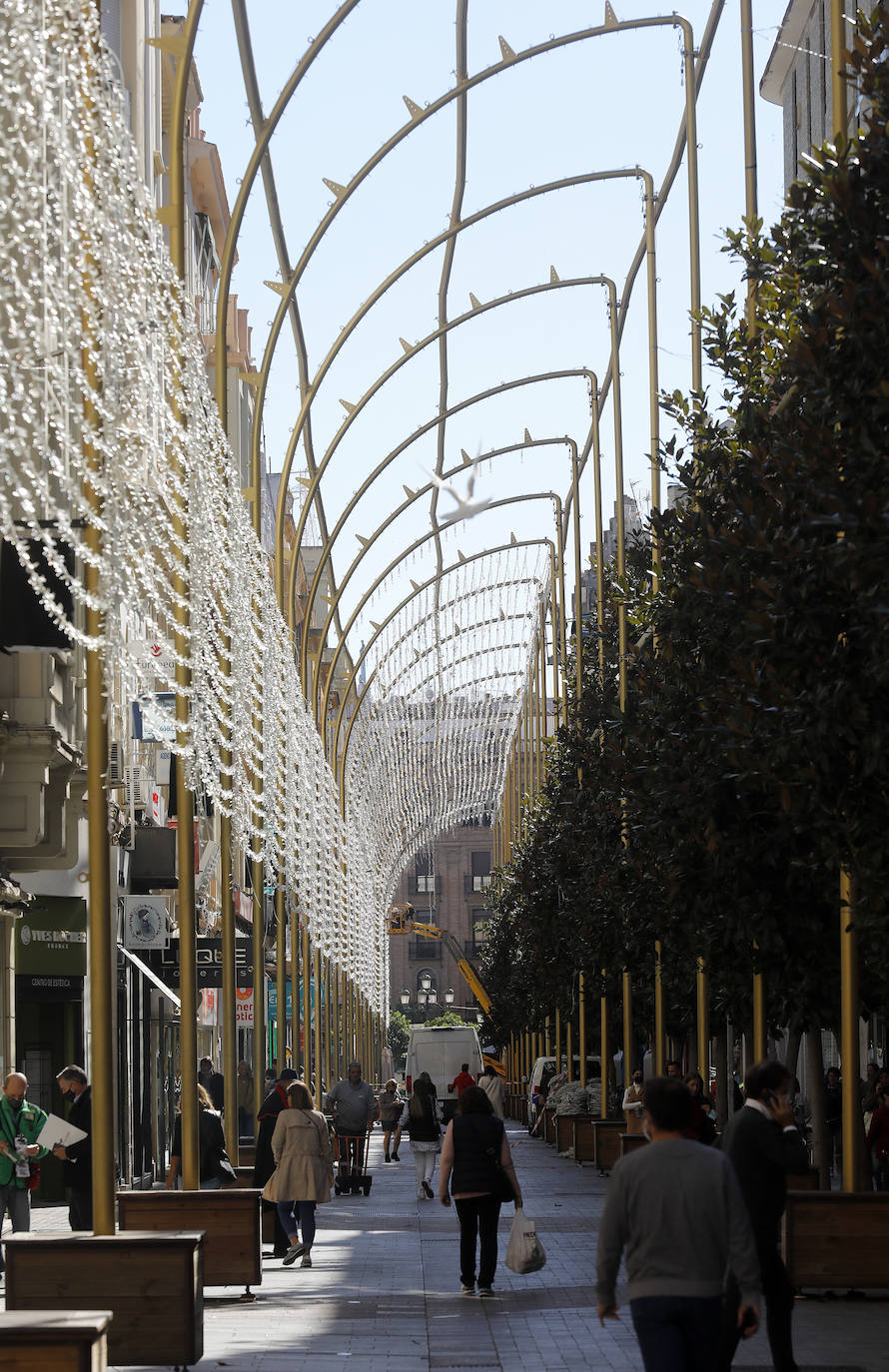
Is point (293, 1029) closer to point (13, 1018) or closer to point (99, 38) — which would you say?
point (13, 1018)

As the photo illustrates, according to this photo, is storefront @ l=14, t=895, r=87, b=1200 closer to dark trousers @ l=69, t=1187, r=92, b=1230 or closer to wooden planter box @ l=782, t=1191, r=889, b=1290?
dark trousers @ l=69, t=1187, r=92, b=1230

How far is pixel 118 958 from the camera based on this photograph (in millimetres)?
31406

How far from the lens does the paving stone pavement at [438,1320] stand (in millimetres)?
13742

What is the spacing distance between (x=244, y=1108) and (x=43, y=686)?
22349 millimetres

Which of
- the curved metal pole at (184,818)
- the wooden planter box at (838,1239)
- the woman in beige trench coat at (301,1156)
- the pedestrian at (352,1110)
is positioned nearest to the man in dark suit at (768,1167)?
the wooden planter box at (838,1239)

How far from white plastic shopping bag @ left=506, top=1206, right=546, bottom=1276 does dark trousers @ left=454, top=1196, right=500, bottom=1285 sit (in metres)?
1.27

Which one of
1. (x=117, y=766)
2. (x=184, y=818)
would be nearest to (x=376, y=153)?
(x=117, y=766)

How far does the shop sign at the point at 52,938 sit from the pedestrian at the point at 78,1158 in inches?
330

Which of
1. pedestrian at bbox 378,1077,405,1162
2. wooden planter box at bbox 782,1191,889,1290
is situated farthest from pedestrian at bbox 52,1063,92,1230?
pedestrian at bbox 378,1077,405,1162

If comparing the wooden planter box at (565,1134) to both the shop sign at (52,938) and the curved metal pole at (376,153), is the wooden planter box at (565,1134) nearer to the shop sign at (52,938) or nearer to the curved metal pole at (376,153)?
the shop sign at (52,938)

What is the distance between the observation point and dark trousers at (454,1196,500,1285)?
17203mm

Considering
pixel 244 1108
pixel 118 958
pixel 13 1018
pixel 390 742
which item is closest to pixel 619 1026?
pixel 244 1108

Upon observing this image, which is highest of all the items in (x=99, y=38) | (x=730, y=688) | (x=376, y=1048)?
(x=99, y=38)

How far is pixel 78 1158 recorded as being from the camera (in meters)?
19.1
